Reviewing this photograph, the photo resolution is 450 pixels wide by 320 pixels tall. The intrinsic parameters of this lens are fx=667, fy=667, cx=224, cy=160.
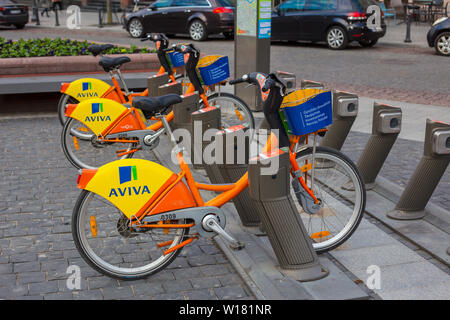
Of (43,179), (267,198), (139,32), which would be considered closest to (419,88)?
(43,179)

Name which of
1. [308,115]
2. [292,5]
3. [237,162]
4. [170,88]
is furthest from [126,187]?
[292,5]

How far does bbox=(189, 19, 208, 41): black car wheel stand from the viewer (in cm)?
2048

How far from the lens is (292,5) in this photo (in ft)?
63.1

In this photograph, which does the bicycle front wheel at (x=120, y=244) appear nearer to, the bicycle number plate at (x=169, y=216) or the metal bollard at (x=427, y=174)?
the bicycle number plate at (x=169, y=216)

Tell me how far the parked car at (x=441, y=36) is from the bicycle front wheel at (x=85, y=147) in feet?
39.0

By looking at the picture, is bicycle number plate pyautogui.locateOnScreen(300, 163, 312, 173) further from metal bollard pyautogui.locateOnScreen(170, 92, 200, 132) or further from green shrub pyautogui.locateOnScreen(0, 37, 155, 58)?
green shrub pyautogui.locateOnScreen(0, 37, 155, 58)

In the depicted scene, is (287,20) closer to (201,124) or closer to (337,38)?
(337,38)

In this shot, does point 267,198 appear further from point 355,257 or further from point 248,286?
point 355,257

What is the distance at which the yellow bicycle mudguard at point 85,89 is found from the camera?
7.48 m

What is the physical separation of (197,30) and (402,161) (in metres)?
14.2

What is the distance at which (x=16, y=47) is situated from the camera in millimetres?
11102

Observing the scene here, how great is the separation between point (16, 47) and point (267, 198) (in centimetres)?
815

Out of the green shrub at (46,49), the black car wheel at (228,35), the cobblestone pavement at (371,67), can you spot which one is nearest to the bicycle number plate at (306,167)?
the cobblestone pavement at (371,67)

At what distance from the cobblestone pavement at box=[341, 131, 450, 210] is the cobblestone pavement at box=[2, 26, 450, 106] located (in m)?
2.96
